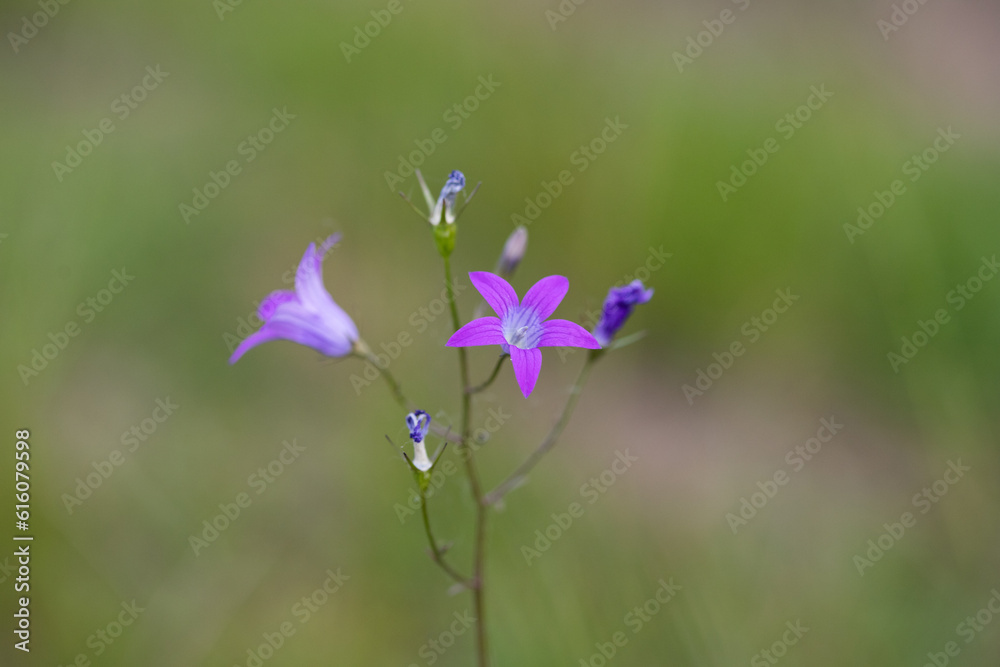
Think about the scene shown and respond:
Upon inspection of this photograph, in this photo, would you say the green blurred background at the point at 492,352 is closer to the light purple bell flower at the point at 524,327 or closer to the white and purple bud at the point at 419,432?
the white and purple bud at the point at 419,432

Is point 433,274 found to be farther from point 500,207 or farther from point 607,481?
point 607,481

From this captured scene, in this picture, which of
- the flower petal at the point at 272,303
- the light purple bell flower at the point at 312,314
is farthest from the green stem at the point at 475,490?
the flower petal at the point at 272,303

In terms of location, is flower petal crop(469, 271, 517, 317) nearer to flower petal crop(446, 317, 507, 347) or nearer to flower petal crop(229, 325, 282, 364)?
flower petal crop(446, 317, 507, 347)

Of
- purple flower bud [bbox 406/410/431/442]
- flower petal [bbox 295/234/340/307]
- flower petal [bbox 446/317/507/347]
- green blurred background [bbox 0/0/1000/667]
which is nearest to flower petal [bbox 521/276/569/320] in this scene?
flower petal [bbox 446/317/507/347]

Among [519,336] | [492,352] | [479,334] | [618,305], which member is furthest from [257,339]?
[492,352]

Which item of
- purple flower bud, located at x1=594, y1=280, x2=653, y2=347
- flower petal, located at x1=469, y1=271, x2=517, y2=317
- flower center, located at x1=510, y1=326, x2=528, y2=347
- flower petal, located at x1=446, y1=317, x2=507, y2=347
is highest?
purple flower bud, located at x1=594, y1=280, x2=653, y2=347
